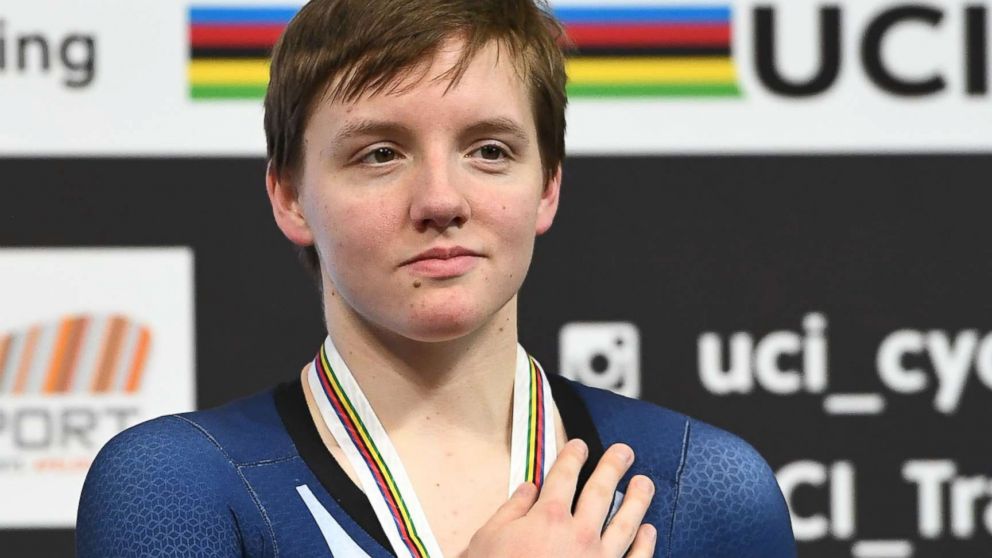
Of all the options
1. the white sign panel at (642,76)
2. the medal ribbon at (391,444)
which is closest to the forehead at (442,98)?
the medal ribbon at (391,444)

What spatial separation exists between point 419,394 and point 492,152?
27 cm

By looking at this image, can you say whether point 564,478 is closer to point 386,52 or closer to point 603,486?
point 603,486

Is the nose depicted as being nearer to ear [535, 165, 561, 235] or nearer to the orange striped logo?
ear [535, 165, 561, 235]

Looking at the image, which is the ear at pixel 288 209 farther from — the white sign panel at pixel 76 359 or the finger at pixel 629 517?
the white sign panel at pixel 76 359

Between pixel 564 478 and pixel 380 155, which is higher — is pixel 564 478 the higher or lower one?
the lower one

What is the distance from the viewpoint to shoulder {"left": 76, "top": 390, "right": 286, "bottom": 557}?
1.37m

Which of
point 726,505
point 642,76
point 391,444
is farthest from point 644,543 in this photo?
point 642,76

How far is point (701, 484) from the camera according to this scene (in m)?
1.52

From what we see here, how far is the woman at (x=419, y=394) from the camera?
4.54ft

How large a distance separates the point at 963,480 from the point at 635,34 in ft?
3.36

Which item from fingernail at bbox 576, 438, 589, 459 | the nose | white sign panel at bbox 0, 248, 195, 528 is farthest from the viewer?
white sign panel at bbox 0, 248, 195, 528

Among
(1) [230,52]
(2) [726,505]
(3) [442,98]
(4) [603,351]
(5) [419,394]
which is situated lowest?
(4) [603,351]

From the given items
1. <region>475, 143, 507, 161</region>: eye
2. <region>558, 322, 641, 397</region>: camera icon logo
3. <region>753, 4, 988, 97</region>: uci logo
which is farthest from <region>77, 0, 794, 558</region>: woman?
<region>753, 4, 988, 97</region>: uci logo

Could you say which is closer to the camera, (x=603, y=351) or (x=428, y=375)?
(x=428, y=375)
